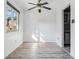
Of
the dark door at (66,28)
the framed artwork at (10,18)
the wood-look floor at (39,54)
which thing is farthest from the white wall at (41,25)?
the wood-look floor at (39,54)

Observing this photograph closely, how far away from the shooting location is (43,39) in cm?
996

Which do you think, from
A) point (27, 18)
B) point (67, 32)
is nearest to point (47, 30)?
point (27, 18)

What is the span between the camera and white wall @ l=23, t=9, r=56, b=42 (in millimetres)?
9969

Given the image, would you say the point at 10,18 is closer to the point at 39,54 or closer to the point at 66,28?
the point at 39,54

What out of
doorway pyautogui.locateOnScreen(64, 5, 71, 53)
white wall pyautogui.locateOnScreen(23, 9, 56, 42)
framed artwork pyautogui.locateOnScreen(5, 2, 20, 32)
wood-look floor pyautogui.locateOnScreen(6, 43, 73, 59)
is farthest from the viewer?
white wall pyautogui.locateOnScreen(23, 9, 56, 42)

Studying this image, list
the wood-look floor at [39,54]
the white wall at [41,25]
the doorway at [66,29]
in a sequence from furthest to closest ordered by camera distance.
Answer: the white wall at [41,25] < the doorway at [66,29] < the wood-look floor at [39,54]

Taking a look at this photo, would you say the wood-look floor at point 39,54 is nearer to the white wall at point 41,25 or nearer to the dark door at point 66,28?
the dark door at point 66,28

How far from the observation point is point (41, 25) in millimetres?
10023

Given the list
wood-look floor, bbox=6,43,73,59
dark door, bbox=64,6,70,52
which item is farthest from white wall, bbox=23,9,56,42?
wood-look floor, bbox=6,43,73,59

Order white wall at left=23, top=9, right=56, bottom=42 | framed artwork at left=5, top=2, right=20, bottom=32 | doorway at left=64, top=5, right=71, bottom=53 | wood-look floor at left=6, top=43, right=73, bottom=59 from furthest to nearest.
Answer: white wall at left=23, top=9, right=56, bottom=42
doorway at left=64, top=5, right=71, bottom=53
framed artwork at left=5, top=2, right=20, bottom=32
wood-look floor at left=6, top=43, right=73, bottom=59

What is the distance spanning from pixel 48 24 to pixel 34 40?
5.44 feet

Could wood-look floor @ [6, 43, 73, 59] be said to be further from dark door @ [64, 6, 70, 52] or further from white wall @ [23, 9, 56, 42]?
white wall @ [23, 9, 56, 42]

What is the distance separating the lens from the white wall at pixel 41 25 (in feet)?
→ 32.7
